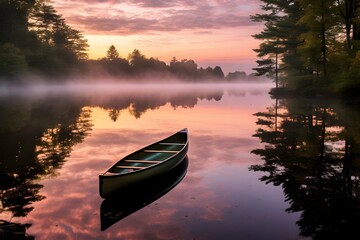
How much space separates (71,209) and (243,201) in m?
5.46

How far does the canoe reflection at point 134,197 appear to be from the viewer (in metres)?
9.43

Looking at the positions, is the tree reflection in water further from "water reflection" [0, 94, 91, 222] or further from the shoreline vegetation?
the shoreline vegetation

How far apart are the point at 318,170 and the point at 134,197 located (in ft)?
25.5

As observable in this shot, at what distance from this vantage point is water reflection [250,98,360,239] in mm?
8750

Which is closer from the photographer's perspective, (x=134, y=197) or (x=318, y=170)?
(x=134, y=197)

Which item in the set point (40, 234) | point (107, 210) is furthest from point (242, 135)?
point (40, 234)

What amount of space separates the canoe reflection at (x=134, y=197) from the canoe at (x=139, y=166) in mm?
343

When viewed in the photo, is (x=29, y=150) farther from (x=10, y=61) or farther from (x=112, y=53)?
(x=112, y=53)

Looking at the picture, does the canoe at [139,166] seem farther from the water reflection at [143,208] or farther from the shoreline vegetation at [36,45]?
the shoreline vegetation at [36,45]

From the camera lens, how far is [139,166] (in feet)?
42.1

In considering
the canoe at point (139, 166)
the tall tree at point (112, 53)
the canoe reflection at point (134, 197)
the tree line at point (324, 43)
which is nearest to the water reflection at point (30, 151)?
the canoe reflection at point (134, 197)

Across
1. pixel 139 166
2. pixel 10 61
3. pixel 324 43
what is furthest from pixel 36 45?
pixel 139 166

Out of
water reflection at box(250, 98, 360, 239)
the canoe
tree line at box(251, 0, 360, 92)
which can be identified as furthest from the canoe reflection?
tree line at box(251, 0, 360, 92)

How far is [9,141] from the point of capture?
20016mm
